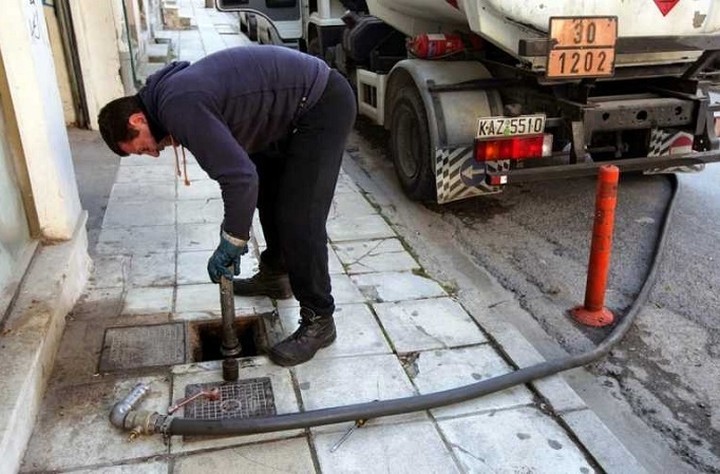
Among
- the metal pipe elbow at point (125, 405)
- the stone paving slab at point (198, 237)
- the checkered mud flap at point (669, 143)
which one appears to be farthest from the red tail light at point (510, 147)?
the metal pipe elbow at point (125, 405)

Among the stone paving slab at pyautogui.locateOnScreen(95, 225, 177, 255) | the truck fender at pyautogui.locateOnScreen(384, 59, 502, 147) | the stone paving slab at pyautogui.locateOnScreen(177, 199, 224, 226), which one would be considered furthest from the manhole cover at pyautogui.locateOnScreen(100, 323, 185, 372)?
the truck fender at pyautogui.locateOnScreen(384, 59, 502, 147)

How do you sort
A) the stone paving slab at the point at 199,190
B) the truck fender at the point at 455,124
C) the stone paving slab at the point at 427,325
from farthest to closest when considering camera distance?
the stone paving slab at the point at 199,190, the truck fender at the point at 455,124, the stone paving slab at the point at 427,325

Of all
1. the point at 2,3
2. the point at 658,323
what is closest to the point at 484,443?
the point at 658,323

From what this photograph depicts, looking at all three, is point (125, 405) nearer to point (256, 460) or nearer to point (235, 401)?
point (235, 401)

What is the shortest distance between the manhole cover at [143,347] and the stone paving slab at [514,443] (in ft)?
4.51

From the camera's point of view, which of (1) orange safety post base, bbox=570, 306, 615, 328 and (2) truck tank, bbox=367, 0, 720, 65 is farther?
(2) truck tank, bbox=367, 0, 720, 65

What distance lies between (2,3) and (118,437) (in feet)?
7.08

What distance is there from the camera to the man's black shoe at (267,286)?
374cm

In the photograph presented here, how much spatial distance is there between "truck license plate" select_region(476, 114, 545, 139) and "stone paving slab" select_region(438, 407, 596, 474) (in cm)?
212

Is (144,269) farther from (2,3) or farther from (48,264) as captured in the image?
(2,3)

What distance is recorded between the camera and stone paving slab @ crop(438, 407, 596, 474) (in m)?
2.56

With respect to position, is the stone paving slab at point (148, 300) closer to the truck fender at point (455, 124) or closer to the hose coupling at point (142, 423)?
the hose coupling at point (142, 423)

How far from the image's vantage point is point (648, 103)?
4.63 metres

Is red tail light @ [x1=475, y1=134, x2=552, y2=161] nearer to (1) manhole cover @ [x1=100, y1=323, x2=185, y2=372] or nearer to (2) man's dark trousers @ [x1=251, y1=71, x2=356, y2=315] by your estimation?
(2) man's dark trousers @ [x1=251, y1=71, x2=356, y2=315]
